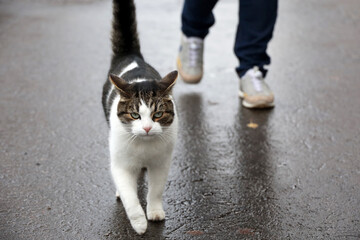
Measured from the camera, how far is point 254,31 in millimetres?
4402

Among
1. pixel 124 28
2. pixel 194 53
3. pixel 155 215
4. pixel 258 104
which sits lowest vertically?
pixel 258 104

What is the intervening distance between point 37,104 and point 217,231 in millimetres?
2306

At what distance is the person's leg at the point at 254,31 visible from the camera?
4277 millimetres

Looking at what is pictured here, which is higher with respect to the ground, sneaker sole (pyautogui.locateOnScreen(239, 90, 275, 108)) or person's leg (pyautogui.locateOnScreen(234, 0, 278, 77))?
person's leg (pyautogui.locateOnScreen(234, 0, 278, 77))

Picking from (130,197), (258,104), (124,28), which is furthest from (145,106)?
(258,104)

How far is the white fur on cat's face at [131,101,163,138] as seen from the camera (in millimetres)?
2533

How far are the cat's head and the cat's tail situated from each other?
32.1 inches

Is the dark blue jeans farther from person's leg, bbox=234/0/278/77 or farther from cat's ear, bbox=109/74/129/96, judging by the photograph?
cat's ear, bbox=109/74/129/96

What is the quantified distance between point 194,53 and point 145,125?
241 centimetres

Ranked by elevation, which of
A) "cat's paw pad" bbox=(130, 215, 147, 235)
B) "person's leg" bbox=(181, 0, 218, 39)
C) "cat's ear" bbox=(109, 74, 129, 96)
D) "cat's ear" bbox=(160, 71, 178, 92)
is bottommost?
"person's leg" bbox=(181, 0, 218, 39)

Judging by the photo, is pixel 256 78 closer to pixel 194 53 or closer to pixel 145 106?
pixel 194 53

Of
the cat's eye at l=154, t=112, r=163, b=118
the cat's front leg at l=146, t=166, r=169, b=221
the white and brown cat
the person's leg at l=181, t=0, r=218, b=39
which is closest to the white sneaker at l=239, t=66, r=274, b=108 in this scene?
the person's leg at l=181, t=0, r=218, b=39

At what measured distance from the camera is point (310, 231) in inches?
110

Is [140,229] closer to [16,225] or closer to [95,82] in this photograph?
[16,225]
